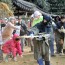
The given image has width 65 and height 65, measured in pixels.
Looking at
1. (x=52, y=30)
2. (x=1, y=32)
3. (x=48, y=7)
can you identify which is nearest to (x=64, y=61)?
(x=52, y=30)

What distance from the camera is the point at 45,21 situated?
40.3 feet

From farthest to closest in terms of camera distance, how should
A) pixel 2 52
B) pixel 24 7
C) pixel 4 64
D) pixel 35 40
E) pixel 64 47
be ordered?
1. pixel 24 7
2. pixel 64 47
3. pixel 2 52
4. pixel 4 64
5. pixel 35 40

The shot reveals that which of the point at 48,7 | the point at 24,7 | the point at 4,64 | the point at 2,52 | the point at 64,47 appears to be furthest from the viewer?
the point at 48,7

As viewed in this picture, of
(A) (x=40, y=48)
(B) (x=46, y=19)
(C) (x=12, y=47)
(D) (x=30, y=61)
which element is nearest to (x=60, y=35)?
(D) (x=30, y=61)

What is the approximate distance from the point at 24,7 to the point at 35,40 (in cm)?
2465

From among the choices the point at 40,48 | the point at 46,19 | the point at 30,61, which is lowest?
the point at 30,61

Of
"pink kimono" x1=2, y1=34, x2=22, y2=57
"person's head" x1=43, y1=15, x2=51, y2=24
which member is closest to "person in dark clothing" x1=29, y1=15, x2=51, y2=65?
"person's head" x1=43, y1=15, x2=51, y2=24

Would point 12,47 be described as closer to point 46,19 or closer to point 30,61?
point 30,61

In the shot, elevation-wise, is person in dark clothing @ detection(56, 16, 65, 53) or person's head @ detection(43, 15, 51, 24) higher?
person's head @ detection(43, 15, 51, 24)

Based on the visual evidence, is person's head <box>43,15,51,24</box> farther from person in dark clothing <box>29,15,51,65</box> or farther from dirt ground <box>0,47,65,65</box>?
dirt ground <box>0,47,65,65</box>

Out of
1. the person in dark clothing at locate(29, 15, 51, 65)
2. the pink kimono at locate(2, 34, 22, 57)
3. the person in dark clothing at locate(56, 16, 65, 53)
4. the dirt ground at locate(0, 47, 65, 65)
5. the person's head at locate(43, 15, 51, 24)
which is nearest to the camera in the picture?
the person in dark clothing at locate(29, 15, 51, 65)

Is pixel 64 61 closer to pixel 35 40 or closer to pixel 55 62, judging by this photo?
pixel 55 62

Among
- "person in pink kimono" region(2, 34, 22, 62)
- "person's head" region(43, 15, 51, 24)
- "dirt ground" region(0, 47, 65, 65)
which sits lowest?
"dirt ground" region(0, 47, 65, 65)

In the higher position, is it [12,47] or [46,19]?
[46,19]
